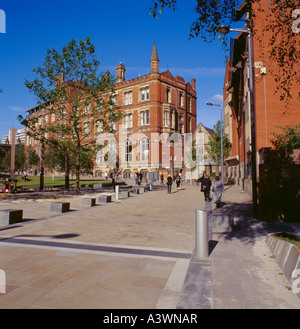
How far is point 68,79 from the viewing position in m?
18.6

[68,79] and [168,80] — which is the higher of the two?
[168,80]

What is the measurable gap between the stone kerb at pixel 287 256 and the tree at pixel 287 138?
982 cm

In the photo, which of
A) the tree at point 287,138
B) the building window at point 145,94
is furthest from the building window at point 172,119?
the tree at point 287,138

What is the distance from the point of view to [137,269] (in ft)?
14.2

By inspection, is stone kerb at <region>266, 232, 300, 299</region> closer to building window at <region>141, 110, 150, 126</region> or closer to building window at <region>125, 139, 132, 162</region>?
building window at <region>141, 110, 150, 126</region>

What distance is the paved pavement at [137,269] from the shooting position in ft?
10.6

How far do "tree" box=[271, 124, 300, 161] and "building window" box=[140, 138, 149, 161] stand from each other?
28.8m

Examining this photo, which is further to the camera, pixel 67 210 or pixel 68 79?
pixel 68 79

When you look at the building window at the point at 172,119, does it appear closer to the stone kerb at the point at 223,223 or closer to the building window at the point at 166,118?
the building window at the point at 166,118

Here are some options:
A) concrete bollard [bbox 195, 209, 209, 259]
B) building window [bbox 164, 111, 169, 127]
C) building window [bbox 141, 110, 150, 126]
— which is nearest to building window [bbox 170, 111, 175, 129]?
building window [bbox 164, 111, 169, 127]

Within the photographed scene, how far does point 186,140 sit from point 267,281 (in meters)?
42.9

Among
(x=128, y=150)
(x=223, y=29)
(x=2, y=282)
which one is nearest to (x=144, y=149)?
(x=128, y=150)
